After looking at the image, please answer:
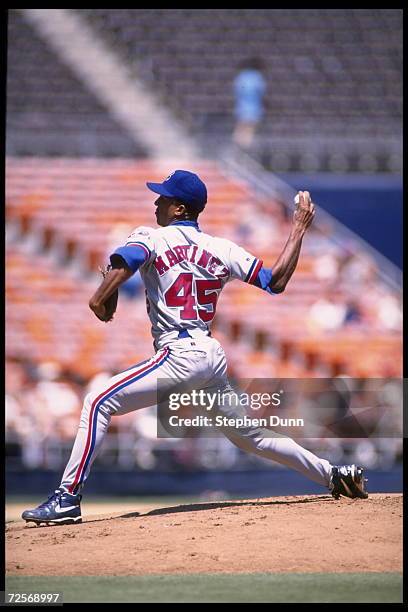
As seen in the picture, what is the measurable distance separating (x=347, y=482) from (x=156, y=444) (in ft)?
18.3

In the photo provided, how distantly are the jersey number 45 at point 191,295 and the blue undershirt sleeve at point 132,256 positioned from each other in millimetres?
224

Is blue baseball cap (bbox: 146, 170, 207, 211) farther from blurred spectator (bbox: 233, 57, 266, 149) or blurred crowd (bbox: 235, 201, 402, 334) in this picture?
blurred spectator (bbox: 233, 57, 266, 149)

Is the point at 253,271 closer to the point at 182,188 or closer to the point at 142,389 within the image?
the point at 182,188

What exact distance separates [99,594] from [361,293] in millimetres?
8079

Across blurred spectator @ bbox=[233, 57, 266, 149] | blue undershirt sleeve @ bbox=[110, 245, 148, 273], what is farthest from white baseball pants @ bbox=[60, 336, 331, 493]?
blurred spectator @ bbox=[233, 57, 266, 149]

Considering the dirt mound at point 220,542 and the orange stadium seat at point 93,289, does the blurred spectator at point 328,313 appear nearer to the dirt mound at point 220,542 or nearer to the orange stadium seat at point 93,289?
the orange stadium seat at point 93,289

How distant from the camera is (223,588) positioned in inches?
140

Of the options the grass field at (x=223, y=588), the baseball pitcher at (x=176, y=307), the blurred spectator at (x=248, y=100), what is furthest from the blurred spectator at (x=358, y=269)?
the grass field at (x=223, y=588)

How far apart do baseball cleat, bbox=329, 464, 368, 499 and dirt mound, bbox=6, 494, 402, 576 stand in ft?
0.42

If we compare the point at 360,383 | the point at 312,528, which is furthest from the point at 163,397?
the point at 360,383

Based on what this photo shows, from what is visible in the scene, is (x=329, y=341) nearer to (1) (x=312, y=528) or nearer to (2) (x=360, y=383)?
(2) (x=360, y=383)

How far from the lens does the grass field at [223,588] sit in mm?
3383
